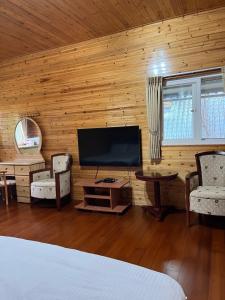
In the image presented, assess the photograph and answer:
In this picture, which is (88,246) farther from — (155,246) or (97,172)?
(97,172)

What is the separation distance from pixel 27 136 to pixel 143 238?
10.9 feet

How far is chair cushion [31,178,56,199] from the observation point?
12.9 ft

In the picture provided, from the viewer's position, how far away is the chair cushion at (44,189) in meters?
3.95

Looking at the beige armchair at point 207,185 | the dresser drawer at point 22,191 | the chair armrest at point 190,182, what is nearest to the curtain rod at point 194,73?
the beige armchair at point 207,185

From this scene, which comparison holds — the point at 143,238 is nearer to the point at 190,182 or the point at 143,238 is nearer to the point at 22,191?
the point at 190,182

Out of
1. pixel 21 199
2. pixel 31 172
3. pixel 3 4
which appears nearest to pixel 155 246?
pixel 31 172

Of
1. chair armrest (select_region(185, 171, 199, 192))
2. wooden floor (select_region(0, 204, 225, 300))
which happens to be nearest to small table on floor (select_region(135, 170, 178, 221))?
wooden floor (select_region(0, 204, 225, 300))

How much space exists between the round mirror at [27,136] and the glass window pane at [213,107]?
3.09m

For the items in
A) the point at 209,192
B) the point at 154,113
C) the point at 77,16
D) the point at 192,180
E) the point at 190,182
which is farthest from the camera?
the point at 154,113

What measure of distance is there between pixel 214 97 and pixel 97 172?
227 cm

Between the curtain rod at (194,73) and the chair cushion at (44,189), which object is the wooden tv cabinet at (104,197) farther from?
the curtain rod at (194,73)

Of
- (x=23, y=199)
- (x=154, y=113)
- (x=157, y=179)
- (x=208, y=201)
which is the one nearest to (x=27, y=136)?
(x=23, y=199)

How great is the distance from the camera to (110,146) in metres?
3.95

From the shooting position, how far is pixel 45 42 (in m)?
4.20
